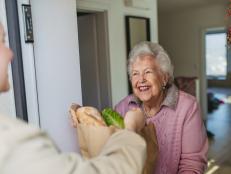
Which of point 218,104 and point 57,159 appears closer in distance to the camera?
point 57,159

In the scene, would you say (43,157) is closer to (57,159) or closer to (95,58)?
(57,159)

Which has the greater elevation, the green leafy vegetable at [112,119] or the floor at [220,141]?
the green leafy vegetable at [112,119]

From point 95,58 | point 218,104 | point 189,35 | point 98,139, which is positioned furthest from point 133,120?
point 218,104

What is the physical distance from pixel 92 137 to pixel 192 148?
55 centimetres

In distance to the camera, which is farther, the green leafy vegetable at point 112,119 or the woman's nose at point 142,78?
the woman's nose at point 142,78

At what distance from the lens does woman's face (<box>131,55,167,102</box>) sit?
1345mm

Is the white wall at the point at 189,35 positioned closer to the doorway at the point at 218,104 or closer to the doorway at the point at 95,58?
the doorway at the point at 218,104

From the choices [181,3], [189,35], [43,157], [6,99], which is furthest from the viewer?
[189,35]

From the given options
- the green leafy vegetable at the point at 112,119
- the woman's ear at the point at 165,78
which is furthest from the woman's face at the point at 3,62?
the woman's ear at the point at 165,78

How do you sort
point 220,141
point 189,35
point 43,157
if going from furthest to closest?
point 189,35, point 220,141, point 43,157

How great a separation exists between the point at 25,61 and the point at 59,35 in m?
0.20

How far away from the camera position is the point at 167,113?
133 centimetres

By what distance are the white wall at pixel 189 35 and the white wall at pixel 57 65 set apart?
15.3 feet

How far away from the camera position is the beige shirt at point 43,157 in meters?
0.51
